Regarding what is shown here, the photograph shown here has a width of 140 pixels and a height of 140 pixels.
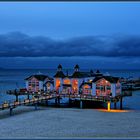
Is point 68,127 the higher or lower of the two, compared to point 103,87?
Answer: lower

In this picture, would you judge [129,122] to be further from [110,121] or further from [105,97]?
[105,97]

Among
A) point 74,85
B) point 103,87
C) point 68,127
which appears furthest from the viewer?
point 74,85

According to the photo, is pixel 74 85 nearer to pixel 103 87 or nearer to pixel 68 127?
pixel 103 87

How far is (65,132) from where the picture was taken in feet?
98.2

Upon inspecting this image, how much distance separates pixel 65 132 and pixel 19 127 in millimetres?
5367

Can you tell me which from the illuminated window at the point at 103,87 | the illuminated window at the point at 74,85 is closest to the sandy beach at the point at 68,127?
the illuminated window at the point at 103,87

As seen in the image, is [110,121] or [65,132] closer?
[65,132]

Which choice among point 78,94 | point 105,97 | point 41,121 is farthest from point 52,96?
point 41,121

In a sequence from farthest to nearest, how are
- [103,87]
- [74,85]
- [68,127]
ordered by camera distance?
[74,85] < [103,87] < [68,127]


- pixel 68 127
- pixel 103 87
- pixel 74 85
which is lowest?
pixel 68 127

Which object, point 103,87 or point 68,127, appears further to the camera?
point 103,87

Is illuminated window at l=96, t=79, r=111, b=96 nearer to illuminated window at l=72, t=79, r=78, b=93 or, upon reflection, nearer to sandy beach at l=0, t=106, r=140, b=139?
illuminated window at l=72, t=79, r=78, b=93

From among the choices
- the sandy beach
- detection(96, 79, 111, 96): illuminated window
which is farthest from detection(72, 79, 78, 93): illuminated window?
the sandy beach

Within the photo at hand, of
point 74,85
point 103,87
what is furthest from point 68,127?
point 74,85
